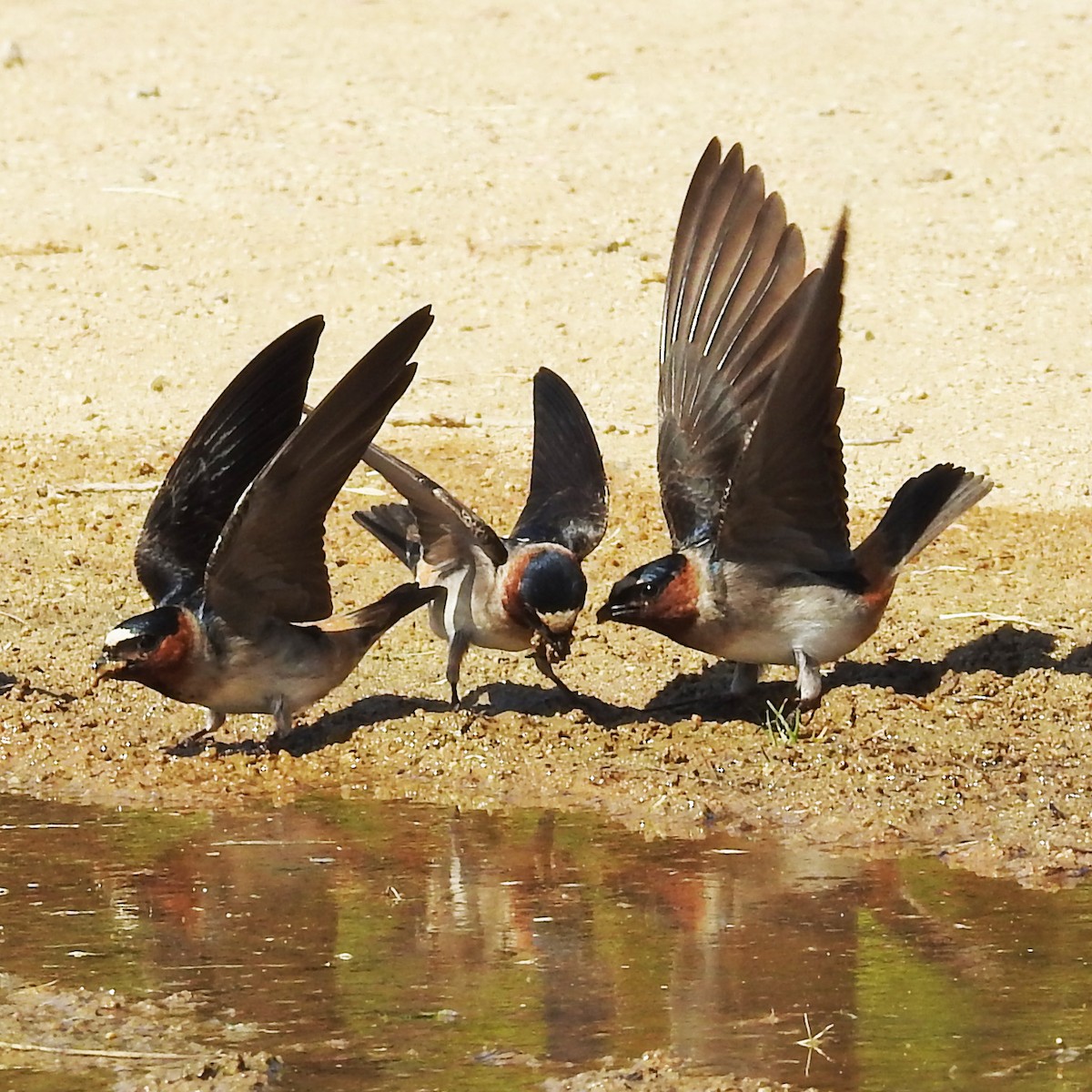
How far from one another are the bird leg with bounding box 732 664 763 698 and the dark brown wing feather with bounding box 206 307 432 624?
128 centimetres

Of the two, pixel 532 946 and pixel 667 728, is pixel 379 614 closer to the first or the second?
pixel 667 728

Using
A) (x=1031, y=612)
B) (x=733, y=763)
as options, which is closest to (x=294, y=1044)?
(x=733, y=763)

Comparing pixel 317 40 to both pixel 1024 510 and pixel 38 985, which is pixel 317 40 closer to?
pixel 1024 510

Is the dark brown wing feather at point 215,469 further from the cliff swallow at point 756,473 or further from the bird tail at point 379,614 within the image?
the cliff swallow at point 756,473

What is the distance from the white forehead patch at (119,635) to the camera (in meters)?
6.85

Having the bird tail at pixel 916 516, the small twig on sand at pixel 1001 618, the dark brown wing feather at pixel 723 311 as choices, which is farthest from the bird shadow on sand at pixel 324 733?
the small twig on sand at pixel 1001 618

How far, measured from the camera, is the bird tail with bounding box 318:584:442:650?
23.9ft

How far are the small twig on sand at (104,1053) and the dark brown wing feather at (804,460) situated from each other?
249cm

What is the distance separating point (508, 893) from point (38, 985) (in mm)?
1234

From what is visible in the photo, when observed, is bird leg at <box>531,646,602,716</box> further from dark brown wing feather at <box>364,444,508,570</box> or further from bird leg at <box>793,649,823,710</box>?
bird leg at <box>793,649,823,710</box>

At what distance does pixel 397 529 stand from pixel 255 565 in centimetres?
124

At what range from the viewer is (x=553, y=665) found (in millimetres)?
7828

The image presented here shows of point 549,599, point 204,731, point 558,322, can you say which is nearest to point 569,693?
point 549,599

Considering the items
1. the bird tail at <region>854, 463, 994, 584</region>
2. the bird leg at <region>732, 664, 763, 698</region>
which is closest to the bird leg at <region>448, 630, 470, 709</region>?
the bird leg at <region>732, 664, 763, 698</region>
